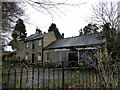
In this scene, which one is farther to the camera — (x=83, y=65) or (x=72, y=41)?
(x=72, y=41)

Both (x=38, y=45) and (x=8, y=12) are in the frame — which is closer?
(x=8, y=12)

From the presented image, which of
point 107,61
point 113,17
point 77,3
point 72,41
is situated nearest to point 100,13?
point 113,17

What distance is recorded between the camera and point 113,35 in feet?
47.0

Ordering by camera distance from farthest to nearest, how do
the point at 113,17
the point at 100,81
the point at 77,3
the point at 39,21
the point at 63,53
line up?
1. the point at 63,53
2. the point at 113,17
3. the point at 100,81
4. the point at 39,21
5. the point at 77,3

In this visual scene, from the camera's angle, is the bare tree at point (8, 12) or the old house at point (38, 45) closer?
the bare tree at point (8, 12)

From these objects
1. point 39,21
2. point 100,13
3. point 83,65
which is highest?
point 100,13

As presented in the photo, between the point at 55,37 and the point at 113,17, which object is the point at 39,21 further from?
the point at 55,37

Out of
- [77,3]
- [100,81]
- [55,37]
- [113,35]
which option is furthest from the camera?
[55,37]

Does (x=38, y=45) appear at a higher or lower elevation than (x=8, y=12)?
higher

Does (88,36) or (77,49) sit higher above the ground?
(88,36)

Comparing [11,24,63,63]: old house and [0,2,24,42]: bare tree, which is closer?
[0,2,24,42]: bare tree

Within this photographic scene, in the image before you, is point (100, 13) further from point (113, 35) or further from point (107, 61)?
point (107, 61)

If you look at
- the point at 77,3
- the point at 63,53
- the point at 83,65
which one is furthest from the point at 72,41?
Answer: the point at 77,3

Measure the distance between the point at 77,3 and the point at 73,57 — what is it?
1887 cm
